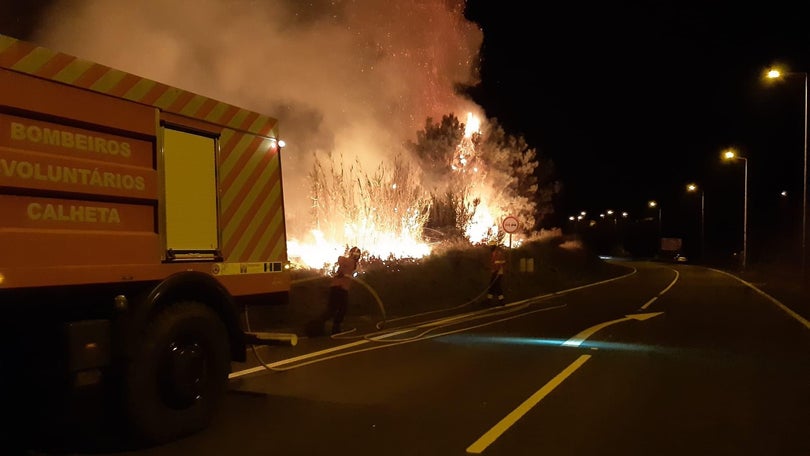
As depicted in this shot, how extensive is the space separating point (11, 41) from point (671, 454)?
19.0 feet

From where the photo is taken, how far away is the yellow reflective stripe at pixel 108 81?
214 inches

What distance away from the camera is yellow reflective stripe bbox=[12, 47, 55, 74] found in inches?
191

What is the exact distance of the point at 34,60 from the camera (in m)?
4.96

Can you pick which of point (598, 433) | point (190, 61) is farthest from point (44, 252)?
point (190, 61)

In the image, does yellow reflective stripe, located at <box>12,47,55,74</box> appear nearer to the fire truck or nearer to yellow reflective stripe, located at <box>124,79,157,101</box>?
the fire truck

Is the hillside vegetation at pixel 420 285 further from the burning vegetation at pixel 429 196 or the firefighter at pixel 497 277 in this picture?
the burning vegetation at pixel 429 196

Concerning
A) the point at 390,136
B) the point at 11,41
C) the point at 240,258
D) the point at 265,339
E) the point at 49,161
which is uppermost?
the point at 390,136

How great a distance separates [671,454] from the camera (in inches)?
225

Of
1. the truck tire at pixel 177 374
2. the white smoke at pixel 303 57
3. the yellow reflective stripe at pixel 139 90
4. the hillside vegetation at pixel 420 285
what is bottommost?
the hillside vegetation at pixel 420 285

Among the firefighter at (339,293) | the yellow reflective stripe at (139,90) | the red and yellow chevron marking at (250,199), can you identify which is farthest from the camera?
the firefighter at (339,293)

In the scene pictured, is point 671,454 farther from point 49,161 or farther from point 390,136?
point 390,136

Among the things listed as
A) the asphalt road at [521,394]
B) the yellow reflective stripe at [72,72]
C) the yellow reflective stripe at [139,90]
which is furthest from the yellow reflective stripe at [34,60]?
the asphalt road at [521,394]

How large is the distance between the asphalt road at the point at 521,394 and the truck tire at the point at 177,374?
0.63 feet

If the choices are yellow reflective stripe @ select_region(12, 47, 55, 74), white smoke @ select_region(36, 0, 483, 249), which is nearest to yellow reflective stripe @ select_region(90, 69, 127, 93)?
yellow reflective stripe @ select_region(12, 47, 55, 74)
